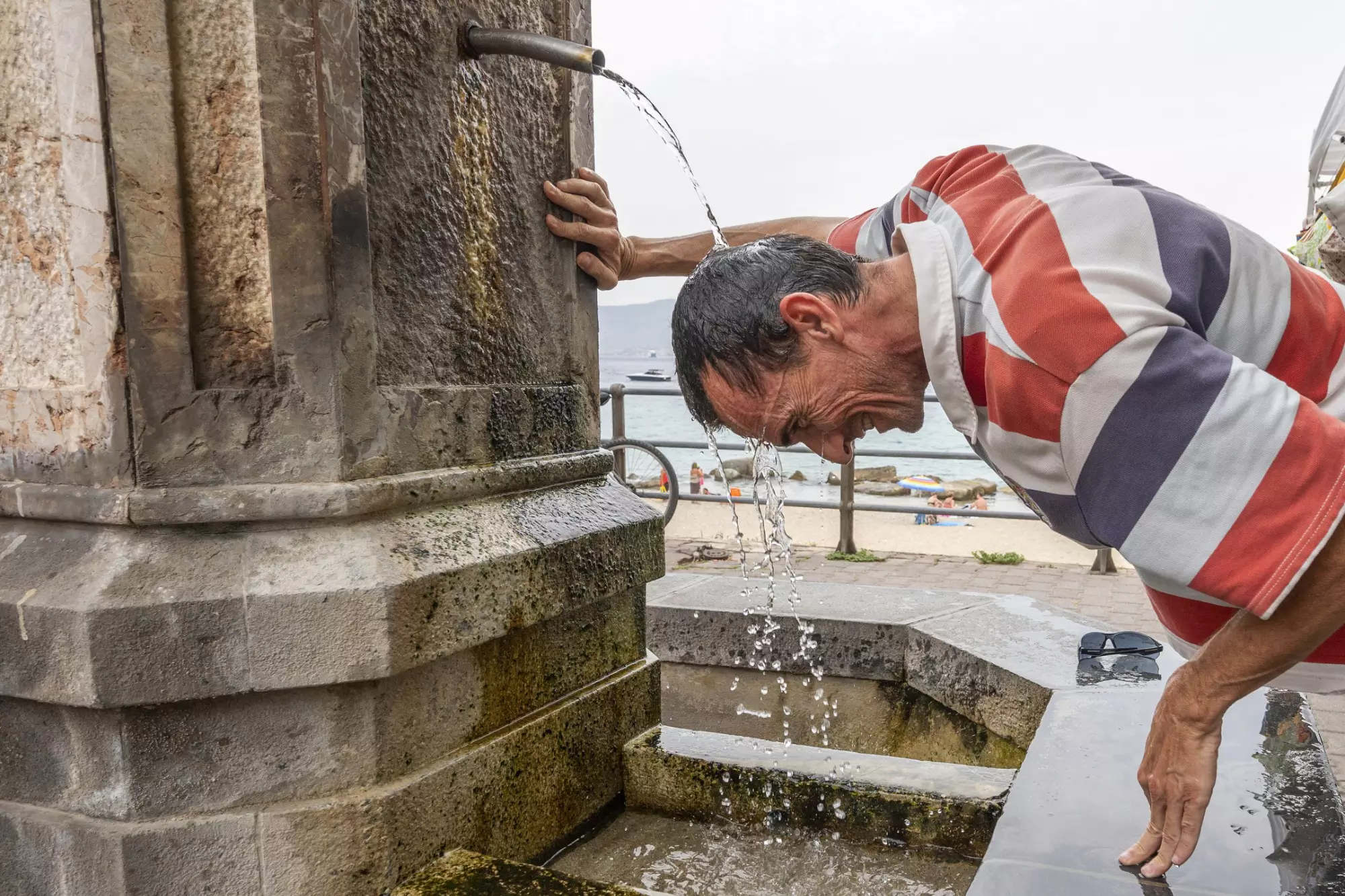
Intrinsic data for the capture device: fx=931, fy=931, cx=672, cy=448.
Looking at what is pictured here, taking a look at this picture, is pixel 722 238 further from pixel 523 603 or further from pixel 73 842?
pixel 73 842

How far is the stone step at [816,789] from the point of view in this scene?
1.79 meters

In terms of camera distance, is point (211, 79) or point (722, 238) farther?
point (722, 238)

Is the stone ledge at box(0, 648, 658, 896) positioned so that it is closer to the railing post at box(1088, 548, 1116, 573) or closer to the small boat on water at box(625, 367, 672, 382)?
the small boat on water at box(625, 367, 672, 382)

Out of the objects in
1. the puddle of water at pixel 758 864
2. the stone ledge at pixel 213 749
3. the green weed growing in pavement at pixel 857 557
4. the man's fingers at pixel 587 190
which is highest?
the man's fingers at pixel 587 190

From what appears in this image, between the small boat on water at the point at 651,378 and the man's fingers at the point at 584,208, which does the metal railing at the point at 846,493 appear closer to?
the small boat on water at the point at 651,378

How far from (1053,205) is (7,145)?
1.58 metres

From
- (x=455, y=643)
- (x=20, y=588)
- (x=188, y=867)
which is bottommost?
(x=188, y=867)

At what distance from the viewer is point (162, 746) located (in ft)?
4.59

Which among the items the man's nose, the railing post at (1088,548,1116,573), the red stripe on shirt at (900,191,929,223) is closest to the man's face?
the man's nose

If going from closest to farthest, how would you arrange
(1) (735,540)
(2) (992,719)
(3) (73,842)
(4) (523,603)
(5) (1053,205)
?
(5) (1053,205), (3) (73,842), (4) (523,603), (2) (992,719), (1) (735,540)

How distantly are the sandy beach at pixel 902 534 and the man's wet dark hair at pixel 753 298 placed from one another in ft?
20.1

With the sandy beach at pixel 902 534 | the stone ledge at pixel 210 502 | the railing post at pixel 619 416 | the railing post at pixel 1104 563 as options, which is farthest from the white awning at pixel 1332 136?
the railing post at pixel 619 416

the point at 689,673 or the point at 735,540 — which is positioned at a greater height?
the point at 689,673

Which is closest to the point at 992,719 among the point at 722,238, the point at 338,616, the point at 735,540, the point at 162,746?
the point at 722,238
